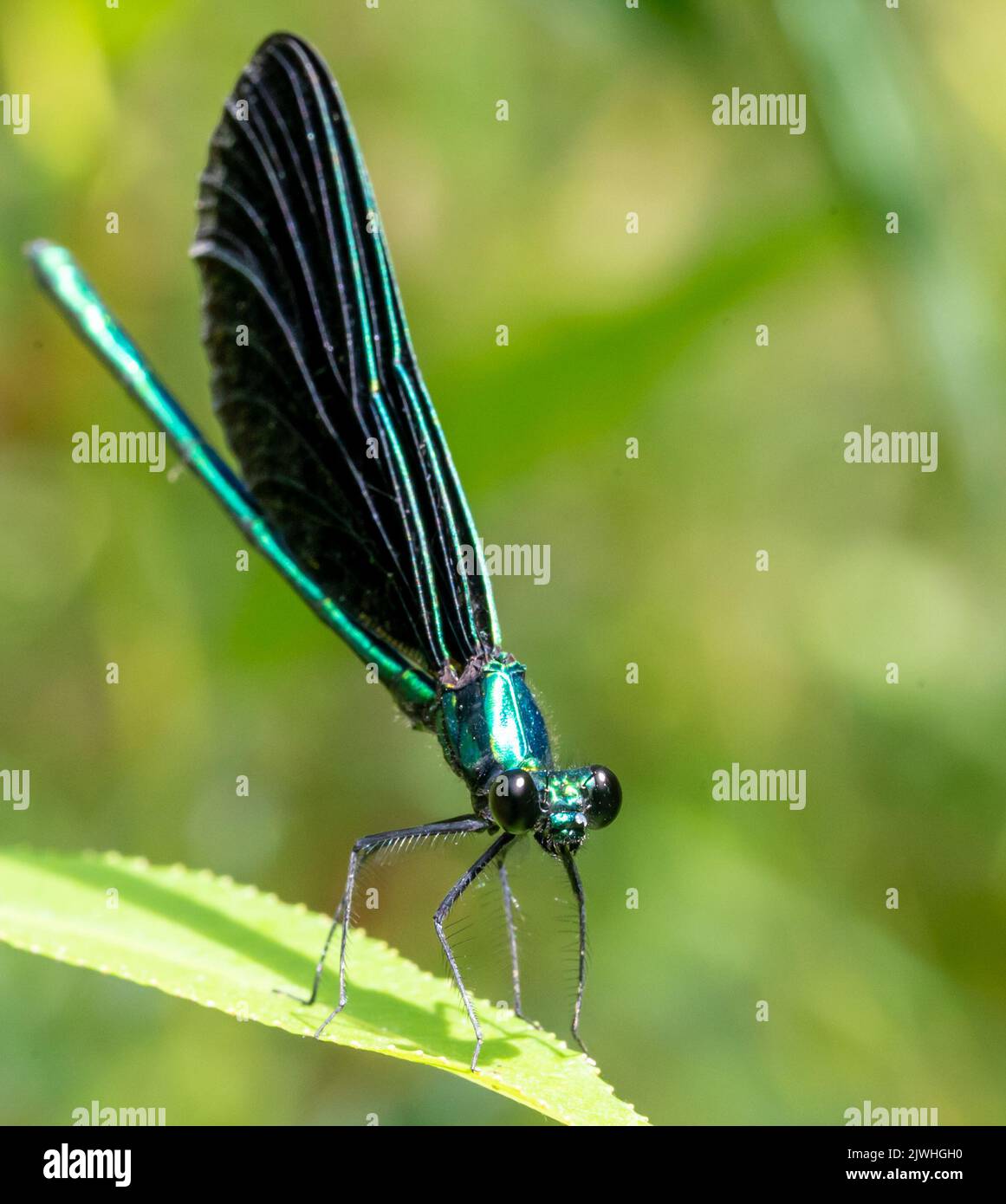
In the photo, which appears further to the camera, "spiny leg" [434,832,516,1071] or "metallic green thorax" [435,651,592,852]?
"metallic green thorax" [435,651,592,852]

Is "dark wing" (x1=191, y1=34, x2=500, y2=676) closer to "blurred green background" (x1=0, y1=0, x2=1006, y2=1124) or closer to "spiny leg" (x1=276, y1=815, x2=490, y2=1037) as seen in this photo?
"blurred green background" (x1=0, y1=0, x2=1006, y2=1124)

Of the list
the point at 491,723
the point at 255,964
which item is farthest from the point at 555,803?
the point at 255,964

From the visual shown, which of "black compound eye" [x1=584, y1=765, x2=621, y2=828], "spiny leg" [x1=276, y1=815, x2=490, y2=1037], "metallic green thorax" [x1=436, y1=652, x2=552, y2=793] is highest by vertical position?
"metallic green thorax" [x1=436, y1=652, x2=552, y2=793]

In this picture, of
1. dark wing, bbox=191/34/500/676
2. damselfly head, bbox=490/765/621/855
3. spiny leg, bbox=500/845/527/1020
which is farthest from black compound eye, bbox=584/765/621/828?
dark wing, bbox=191/34/500/676

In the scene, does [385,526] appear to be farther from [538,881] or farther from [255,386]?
[538,881]

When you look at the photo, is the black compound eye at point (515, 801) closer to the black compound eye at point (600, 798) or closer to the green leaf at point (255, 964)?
the black compound eye at point (600, 798)
